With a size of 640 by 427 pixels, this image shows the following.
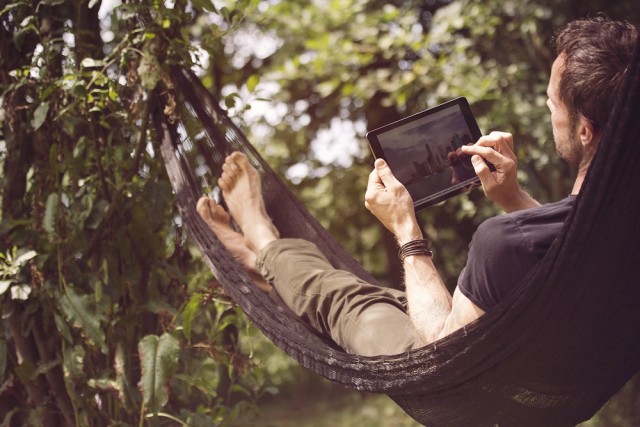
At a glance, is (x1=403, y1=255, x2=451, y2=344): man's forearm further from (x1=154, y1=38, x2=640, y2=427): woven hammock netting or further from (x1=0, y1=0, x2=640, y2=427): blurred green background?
(x1=0, y1=0, x2=640, y2=427): blurred green background

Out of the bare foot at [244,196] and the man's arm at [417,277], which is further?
the bare foot at [244,196]

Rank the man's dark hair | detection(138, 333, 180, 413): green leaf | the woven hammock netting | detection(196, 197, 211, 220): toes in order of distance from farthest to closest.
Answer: detection(196, 197, 211, 220): toes
detection(138, 333, 180, 413): green leaf
the man's dark hair
the woven hammock netting

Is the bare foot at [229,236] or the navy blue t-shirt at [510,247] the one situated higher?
the bare foot at [229,236]

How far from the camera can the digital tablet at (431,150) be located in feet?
4.85

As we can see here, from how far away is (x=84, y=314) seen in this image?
5.17ft

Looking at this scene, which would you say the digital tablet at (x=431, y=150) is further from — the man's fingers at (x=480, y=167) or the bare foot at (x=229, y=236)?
the bare foot at (x=229, y=236)

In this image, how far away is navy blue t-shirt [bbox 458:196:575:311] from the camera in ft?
3.84

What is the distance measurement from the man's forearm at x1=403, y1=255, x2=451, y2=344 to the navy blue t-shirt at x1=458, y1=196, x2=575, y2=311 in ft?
0.47

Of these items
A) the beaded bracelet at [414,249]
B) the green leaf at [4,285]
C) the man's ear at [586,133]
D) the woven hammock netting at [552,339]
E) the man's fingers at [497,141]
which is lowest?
the woven hammock netting at [552,339]

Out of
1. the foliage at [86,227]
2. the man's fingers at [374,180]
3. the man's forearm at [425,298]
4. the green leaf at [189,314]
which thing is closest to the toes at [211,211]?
the foliage at [86,227]

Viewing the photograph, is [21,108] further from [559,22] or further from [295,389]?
[295,389]

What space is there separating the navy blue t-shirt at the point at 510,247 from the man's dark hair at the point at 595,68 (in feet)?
0.63

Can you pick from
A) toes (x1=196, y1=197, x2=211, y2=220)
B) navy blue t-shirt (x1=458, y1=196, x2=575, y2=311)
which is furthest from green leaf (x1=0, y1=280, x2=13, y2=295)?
navy blue t-shirt (x1=458, y1=196, x2=575, y2=311)

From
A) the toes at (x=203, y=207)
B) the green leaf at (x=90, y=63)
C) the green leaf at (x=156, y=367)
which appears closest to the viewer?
the green leaf at (x=156, y=367)
